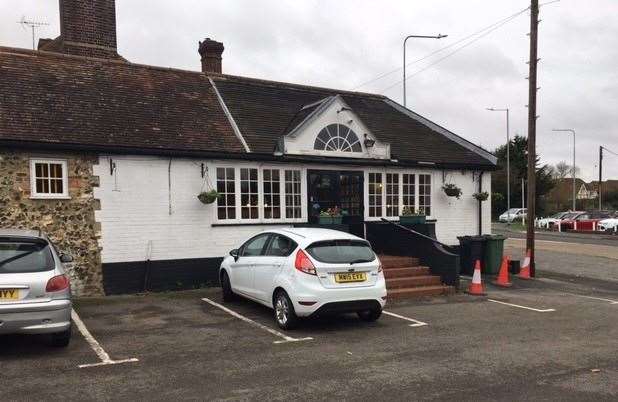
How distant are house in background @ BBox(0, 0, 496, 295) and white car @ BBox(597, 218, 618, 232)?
2621 centimetres

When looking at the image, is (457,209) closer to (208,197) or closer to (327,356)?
(208,197)

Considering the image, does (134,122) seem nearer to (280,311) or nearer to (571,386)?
(280,311)

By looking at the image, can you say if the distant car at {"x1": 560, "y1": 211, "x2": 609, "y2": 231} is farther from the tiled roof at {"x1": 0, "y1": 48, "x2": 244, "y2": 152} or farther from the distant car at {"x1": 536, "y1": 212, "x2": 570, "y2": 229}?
the tiled roof at {"x1": 0, "y1": 48, "x2": 244, "y2": 152}

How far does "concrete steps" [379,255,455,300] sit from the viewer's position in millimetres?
11500

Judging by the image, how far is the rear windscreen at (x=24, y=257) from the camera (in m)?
6.53

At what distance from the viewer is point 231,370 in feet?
20.6

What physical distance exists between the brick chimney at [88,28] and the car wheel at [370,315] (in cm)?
1139

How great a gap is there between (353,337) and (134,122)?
7589 mm

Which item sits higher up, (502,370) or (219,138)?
(219,138)

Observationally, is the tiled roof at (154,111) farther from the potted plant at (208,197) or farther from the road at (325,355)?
the road at (325,355)

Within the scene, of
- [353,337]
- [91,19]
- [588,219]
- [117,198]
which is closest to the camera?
[353,337]

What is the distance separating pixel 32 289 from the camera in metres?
6.45

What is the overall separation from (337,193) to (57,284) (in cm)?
873

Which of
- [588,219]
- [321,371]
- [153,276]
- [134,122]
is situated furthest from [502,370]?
[588,219]
